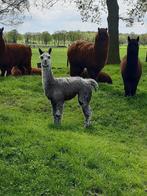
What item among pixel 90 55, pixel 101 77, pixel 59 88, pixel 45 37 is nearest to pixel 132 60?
pixel 90 55

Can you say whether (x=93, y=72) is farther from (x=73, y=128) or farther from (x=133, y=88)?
(x=73, y=128)

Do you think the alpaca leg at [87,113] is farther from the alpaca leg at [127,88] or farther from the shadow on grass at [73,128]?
the alpaca leg at [127,88]

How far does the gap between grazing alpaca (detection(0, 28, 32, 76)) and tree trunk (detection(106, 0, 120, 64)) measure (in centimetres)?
680

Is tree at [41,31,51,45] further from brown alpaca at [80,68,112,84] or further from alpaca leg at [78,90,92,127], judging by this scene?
alpaca leg at [78,90,92,127]

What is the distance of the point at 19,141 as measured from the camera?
9.87 m

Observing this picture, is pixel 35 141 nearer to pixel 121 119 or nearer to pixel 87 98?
pixel 87 98

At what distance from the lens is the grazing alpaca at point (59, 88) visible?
12070 millimetres

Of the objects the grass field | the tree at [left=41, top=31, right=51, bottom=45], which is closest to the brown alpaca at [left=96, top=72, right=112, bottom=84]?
the grass field

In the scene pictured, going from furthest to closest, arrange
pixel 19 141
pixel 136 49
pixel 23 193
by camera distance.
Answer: pixel 136 49 → pixel 19 141 → pixel 23 193

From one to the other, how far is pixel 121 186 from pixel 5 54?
1277cm

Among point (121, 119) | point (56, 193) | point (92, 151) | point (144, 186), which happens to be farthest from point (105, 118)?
point (56, 193)

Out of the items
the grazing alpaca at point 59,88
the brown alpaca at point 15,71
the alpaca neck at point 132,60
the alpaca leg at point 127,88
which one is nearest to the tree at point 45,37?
the brown alpaca at point 15,71

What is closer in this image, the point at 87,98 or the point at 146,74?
the point at 87,98

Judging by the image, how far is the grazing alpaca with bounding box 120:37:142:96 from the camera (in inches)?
662
